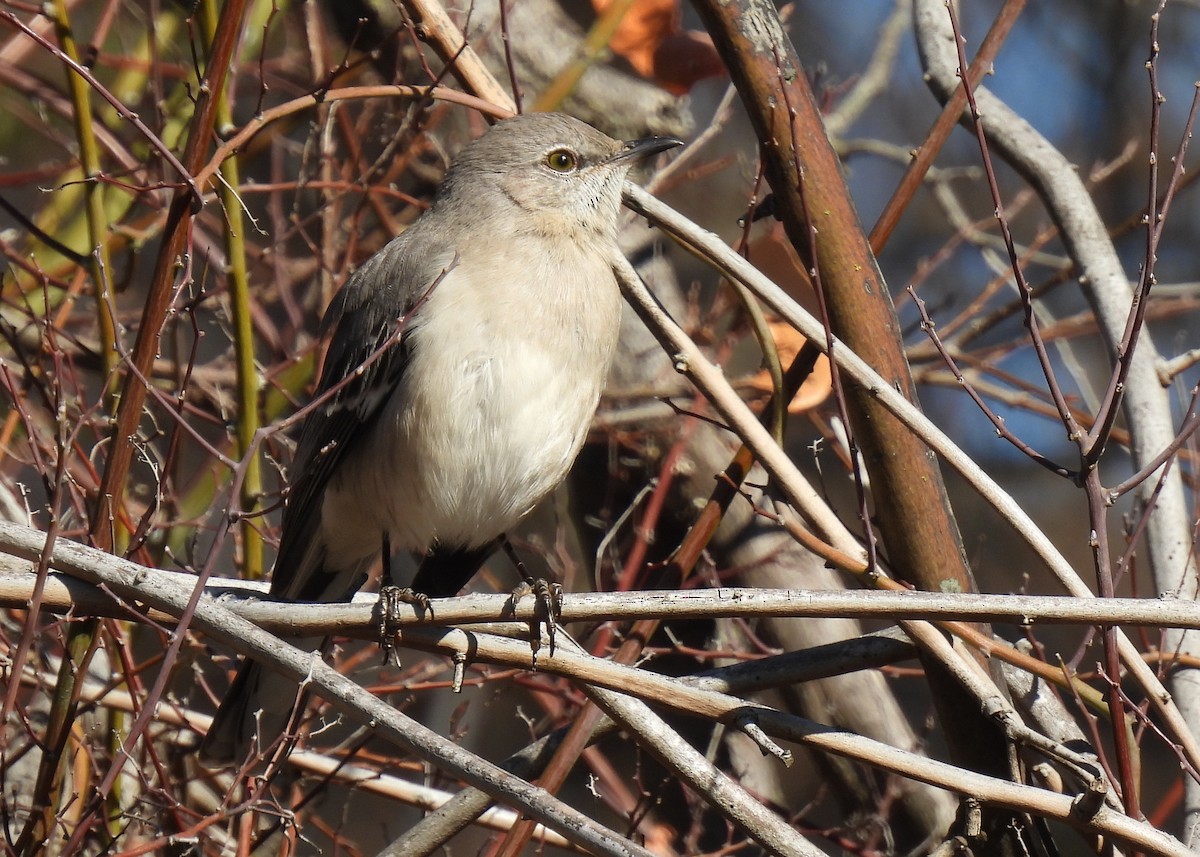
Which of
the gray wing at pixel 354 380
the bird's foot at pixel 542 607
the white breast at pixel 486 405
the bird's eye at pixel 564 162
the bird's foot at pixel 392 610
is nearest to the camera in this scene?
the bird's foot at pixel 542 607

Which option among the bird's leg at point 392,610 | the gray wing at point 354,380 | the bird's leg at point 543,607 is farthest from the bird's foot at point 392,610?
the gray wing at point 354,380

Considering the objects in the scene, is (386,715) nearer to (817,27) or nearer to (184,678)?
(184,678)

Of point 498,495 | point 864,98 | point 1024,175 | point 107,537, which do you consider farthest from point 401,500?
point 864,98

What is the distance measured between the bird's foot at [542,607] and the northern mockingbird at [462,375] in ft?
1.67

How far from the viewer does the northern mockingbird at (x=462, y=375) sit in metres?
3.74

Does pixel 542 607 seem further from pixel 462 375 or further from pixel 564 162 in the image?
pixel 564 162

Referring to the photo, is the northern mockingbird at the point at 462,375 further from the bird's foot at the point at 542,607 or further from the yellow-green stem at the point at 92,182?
the yellow-green stem at the point at 92,182

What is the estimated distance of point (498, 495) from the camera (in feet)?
12.7

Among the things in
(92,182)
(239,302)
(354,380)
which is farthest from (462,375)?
(92,182)

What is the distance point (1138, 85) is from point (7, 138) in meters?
8.46

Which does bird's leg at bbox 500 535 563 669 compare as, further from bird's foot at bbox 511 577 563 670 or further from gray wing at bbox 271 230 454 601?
gray wing at bbox 271 230 454 601

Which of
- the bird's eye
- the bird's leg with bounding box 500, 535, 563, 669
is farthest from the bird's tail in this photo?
the bird's eye

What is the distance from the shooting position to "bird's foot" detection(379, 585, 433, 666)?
2.95m

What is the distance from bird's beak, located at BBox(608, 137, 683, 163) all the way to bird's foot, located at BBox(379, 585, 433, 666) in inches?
67.3
